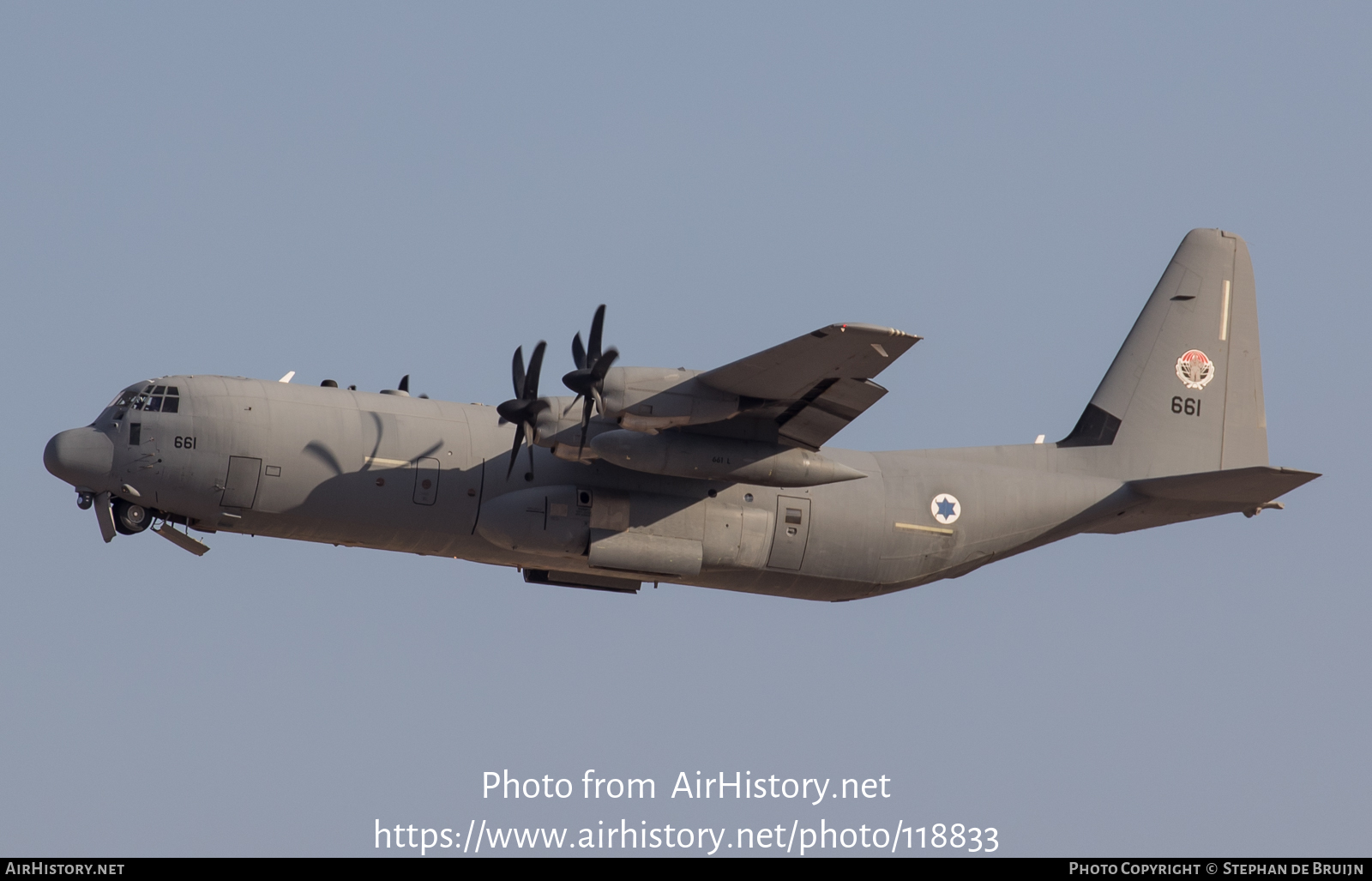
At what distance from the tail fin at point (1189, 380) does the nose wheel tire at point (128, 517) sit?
1556 cm

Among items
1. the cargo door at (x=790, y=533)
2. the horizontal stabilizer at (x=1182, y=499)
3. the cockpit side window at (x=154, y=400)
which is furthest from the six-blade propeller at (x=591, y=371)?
the horizontal stabilizer at (x=1182, y=499)

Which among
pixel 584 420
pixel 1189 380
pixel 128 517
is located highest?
pixel 1189 380

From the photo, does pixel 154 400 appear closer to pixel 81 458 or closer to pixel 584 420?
pixel 81 458

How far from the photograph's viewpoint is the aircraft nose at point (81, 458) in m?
22.9

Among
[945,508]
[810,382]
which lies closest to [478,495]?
[810,382]

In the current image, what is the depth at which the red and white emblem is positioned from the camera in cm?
2930

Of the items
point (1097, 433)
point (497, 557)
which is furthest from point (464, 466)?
point (1097, 433)

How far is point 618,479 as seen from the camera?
24.5 m

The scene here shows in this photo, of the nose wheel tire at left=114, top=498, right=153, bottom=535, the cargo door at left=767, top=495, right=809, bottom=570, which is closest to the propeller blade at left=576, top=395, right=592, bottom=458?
the cargo door at left=767, top=495, right=809, bottom=570

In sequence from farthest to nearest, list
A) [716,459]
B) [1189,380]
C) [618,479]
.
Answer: [1189,380] < [618,479] < [716,459]

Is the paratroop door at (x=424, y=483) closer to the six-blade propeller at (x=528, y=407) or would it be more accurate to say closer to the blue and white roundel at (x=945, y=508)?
the six-blade propeller at (x=528, y=407)

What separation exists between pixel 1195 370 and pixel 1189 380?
27 cm

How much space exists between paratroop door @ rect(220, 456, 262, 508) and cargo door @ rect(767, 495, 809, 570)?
7981 millimetres

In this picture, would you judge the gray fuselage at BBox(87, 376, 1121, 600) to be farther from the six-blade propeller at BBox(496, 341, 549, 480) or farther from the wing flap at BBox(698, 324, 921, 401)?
the wing flap at BBox(698, 324, 921, 401)
